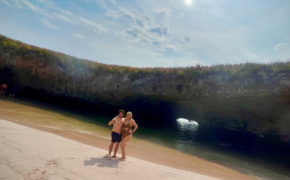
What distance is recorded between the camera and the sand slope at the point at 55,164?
2980 mm

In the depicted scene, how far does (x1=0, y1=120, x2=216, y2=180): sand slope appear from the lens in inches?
117

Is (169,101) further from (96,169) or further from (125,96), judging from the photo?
(96,169)

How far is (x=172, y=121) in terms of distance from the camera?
20.1 metres

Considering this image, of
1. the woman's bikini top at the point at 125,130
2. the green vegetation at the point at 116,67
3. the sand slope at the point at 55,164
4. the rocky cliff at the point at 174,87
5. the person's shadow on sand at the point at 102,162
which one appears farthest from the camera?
the green vegetation at the point at 116,67

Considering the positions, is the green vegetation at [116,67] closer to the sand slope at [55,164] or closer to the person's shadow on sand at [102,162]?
the sand slope at [55,164]

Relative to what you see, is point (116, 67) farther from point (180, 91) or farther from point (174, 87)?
point (180, 91)

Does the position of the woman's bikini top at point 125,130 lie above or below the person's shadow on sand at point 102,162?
above

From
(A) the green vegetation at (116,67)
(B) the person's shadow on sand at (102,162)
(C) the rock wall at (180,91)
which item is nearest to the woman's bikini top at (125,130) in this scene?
(B) the person's shadow on sand at (102,162)

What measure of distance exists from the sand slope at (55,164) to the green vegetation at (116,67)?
8.11 m

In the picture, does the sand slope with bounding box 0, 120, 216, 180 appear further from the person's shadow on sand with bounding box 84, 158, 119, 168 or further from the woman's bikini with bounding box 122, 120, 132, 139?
the woman's bikini with bounding box 122, 120, 132, 139

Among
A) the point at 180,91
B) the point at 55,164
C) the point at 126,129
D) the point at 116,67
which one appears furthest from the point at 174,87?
the point at 55,164

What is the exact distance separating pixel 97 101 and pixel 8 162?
13567mm

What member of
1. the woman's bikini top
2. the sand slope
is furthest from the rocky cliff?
the woman's bikini top

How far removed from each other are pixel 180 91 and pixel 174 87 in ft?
1.76
